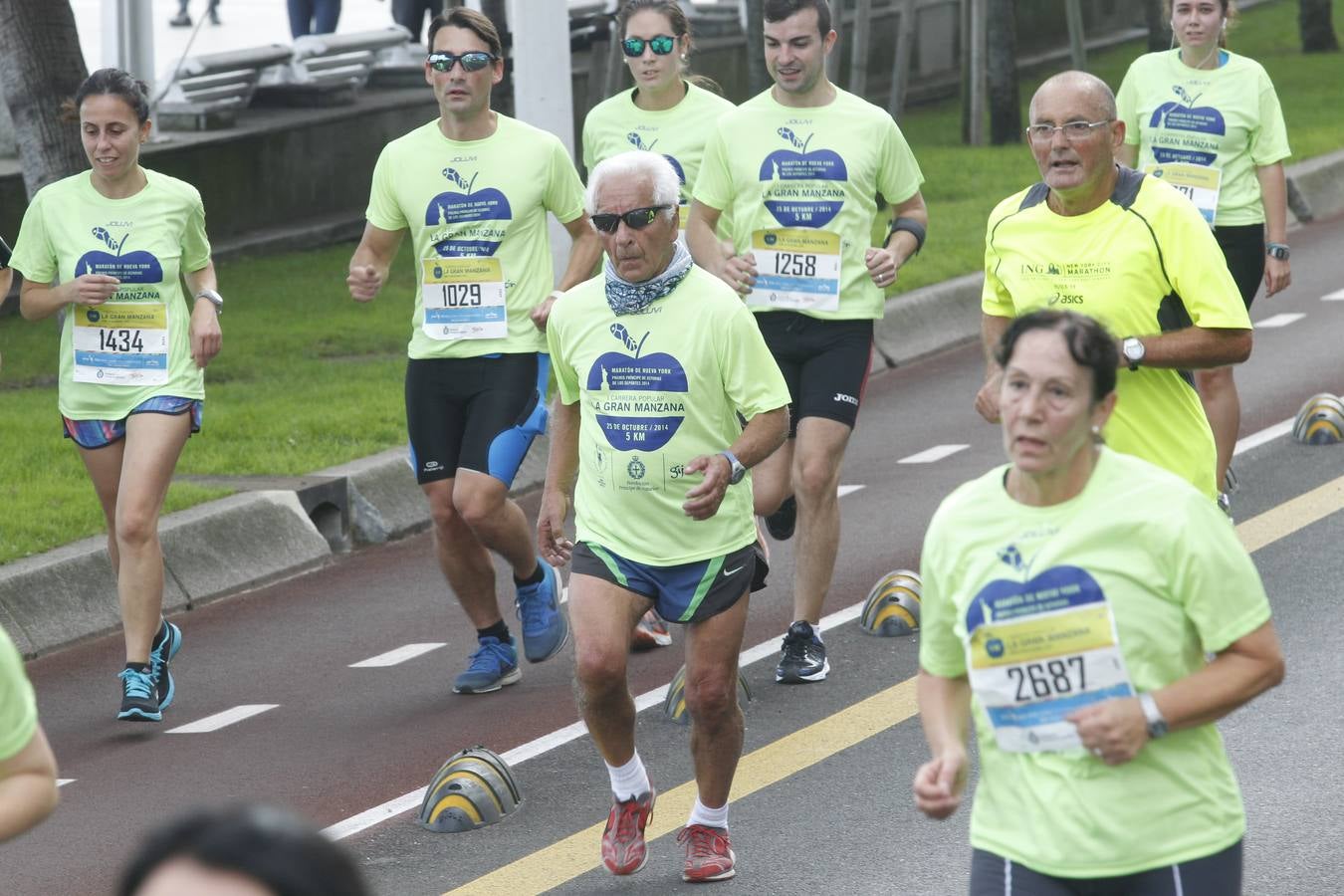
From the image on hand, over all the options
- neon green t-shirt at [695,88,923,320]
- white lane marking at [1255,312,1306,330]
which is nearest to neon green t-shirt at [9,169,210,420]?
neon green t-shirt at [695,88,923,320]

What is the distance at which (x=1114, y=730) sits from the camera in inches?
154

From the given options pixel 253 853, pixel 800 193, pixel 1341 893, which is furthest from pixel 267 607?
pixel 253 853

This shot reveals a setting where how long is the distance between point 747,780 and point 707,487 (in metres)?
1.37

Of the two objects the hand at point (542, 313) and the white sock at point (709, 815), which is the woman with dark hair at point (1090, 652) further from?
the hand at point (542, 313)

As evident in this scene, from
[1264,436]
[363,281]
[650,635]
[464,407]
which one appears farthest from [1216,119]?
[363,281]

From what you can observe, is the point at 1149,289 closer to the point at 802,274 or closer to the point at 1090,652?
the point at 1090,652

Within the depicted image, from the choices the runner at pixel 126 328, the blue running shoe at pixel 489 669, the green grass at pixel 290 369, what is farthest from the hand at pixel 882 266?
the green grass at pixel 290 369

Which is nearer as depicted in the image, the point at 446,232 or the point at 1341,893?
the point at 1341,893

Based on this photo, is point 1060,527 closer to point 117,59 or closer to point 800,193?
point 800,193

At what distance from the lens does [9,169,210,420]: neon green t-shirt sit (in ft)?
26.9

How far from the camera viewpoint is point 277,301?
16203 mm

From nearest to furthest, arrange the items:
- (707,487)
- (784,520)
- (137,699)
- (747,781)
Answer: (707,487)
(747,781)
(137,699)
(784,520)

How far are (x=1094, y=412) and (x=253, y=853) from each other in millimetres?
2348

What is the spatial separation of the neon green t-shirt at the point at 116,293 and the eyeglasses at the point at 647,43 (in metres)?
2.05
